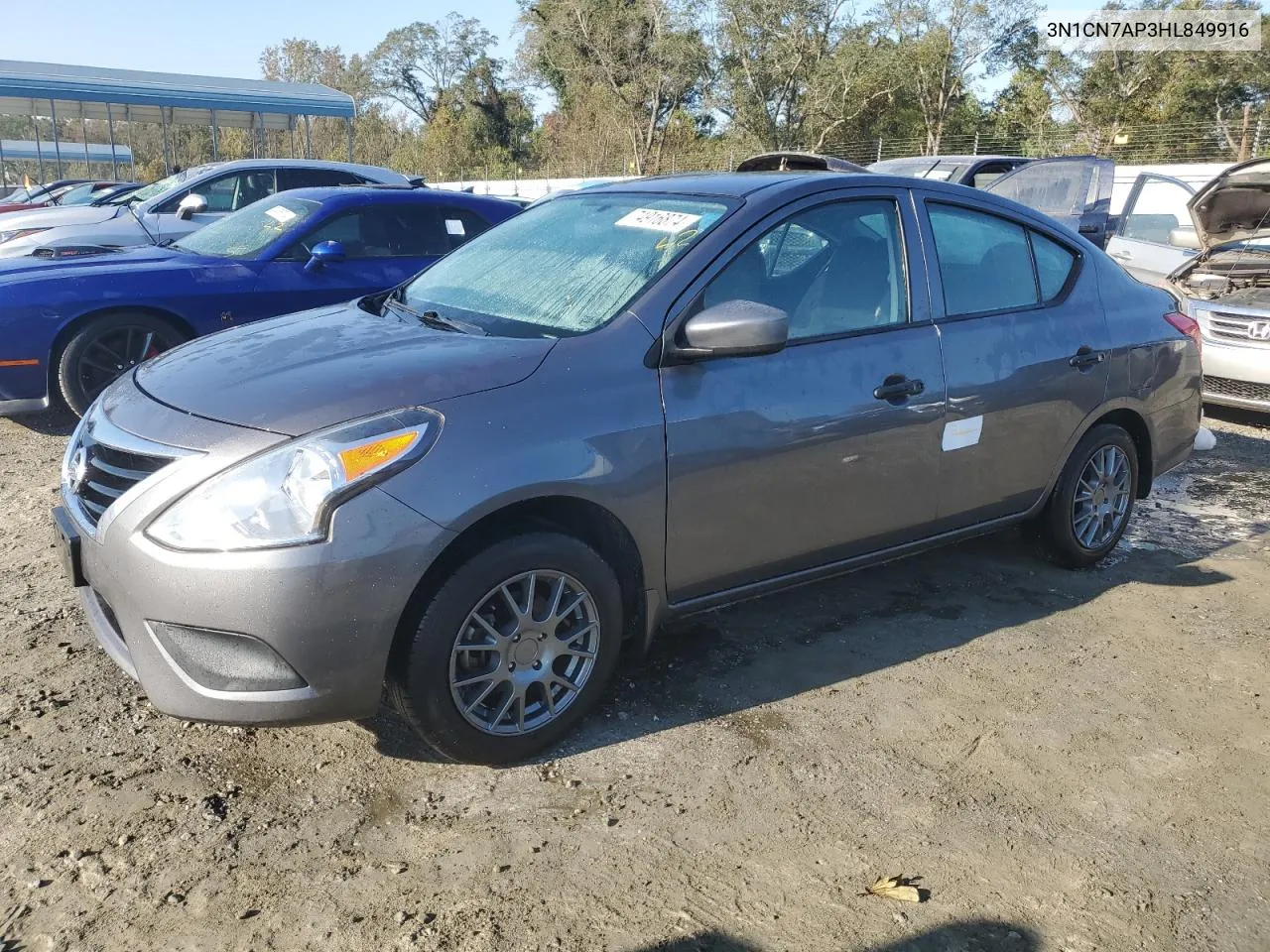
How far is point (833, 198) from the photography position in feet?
12.0

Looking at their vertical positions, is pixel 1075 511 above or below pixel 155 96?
below

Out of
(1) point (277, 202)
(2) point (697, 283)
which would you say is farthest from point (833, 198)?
(1) point (277, 202)

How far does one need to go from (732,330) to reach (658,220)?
2.29ft

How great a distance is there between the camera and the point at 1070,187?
38.4ft

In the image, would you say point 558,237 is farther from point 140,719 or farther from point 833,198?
point 140,719

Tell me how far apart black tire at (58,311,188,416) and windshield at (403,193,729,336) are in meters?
3.19

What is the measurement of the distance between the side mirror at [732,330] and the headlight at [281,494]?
3.06 feet

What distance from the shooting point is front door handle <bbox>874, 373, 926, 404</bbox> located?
355 cm

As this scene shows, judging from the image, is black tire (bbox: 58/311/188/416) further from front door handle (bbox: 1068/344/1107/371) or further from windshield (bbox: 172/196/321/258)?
front door handle (bbox: 1068/344/1107/371)

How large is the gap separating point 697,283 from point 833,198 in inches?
29.9

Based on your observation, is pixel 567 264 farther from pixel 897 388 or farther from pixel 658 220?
pixel 897 388

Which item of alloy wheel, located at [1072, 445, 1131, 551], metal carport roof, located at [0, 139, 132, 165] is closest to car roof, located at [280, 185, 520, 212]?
alloy wheel, located at [1072, 445, 1131, 551]

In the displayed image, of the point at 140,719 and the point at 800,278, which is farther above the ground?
the point at 800,278

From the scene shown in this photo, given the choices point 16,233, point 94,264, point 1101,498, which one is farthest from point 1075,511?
point 16,233
